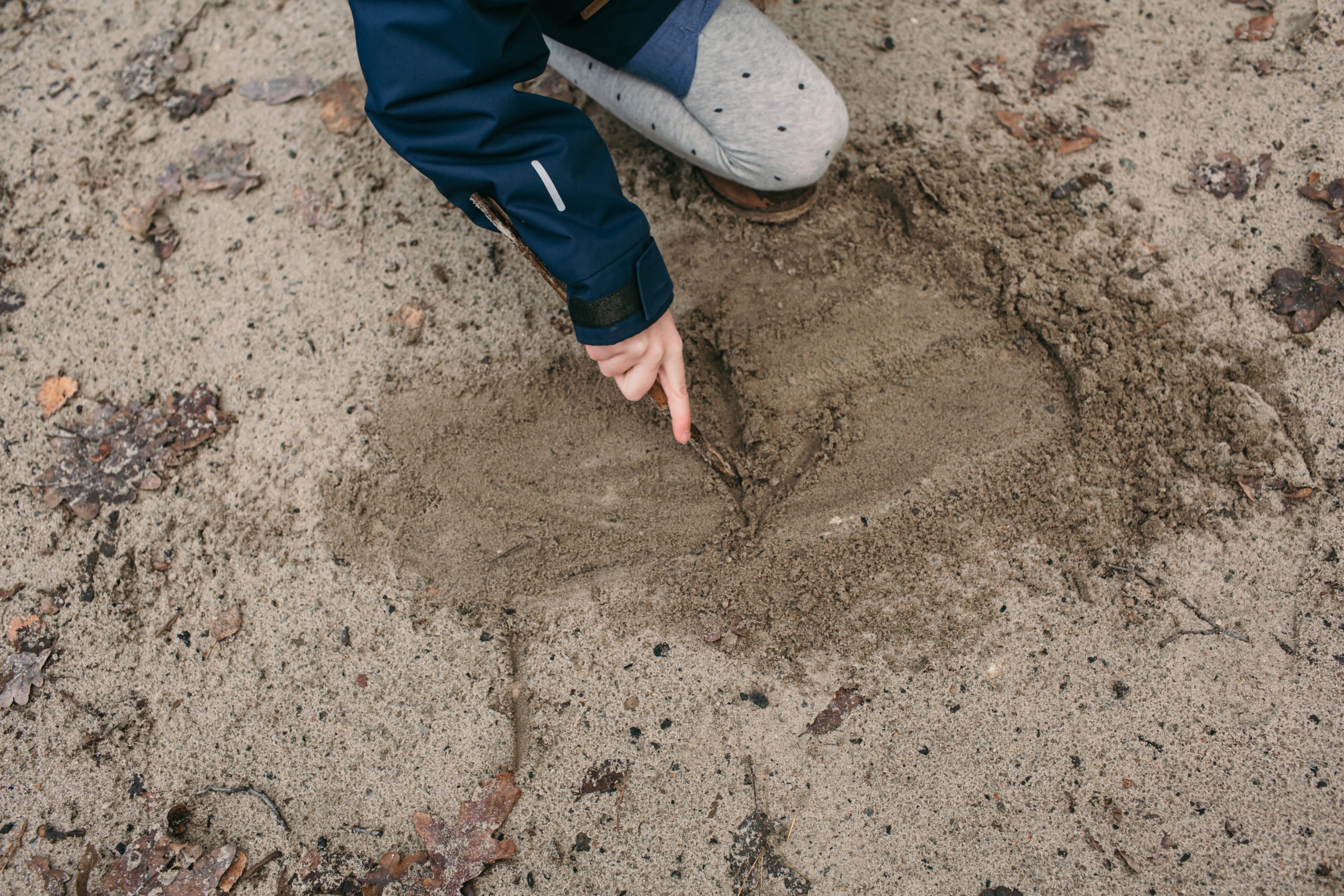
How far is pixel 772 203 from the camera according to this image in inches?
82.6

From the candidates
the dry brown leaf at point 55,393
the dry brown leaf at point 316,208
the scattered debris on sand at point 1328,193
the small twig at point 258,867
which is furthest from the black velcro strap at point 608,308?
the scattered debris on sand at point 1328,193

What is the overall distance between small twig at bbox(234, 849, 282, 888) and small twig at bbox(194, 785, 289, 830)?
70 mm

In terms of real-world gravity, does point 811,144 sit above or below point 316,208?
above

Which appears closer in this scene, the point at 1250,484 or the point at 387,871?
the point at 387,871

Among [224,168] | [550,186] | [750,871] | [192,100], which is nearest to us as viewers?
[550,186]

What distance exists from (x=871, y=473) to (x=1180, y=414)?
753mm

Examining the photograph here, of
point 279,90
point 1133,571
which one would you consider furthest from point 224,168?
point 1133,571

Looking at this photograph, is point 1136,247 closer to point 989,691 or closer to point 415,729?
point 989,691

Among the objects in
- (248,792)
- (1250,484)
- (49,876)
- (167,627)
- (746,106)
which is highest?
(746,106)

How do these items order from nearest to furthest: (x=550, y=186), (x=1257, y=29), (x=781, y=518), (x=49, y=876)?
(x=550, y=186)
(x=49, y=876)
(x=781, y=518)
(x=1257, y=29)

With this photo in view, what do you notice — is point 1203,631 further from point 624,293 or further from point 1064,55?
point 1064,55

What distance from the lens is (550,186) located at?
1.47 meters

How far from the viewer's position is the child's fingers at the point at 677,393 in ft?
5.47

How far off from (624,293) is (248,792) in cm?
143
